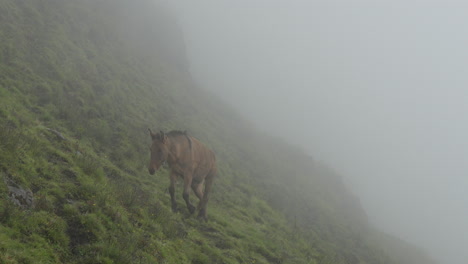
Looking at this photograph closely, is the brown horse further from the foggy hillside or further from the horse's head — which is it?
the foggy hillside

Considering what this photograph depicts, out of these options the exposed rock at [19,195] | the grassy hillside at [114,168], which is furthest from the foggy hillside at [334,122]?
the exposed rock at [19,195]

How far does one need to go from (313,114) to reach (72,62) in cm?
11094

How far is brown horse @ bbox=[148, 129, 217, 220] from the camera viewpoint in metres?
10.7

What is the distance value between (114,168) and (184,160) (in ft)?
11.5

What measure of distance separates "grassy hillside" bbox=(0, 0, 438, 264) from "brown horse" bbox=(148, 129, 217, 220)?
0.92m

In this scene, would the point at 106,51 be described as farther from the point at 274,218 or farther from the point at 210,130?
the point at 274,218

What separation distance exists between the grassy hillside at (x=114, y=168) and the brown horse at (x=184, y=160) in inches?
36.4

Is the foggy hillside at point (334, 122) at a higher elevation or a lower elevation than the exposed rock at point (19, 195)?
higher

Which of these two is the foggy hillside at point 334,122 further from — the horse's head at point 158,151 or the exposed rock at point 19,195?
the exposed rock at point 19,195

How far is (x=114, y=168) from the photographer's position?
1335 centimetres

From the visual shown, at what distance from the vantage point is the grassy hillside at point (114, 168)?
283 inches

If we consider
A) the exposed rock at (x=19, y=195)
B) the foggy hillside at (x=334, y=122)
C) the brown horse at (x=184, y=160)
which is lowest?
the exposed rock at (x=19, y=195)

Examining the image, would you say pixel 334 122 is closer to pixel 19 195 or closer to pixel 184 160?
pixel 184 160

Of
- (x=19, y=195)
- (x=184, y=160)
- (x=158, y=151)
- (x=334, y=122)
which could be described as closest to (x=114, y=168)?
(x=184, y=160)
